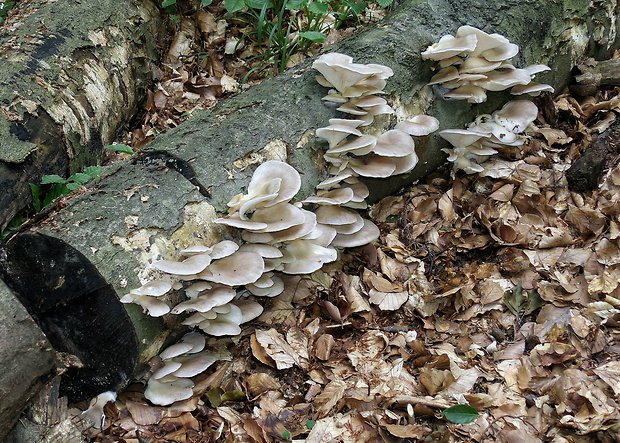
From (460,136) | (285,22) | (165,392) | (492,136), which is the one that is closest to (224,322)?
(165,392)

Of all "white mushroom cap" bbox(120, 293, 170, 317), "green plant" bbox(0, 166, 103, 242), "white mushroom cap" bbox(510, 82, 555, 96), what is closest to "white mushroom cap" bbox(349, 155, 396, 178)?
"white mushroom cap" bbox(510, 82, 555, 96)

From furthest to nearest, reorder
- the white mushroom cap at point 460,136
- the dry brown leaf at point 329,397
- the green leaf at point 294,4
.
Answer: the green leaf at point 294,4 → the white mushroom cap at point 460,136 → the dry brown leaf at point 329,397

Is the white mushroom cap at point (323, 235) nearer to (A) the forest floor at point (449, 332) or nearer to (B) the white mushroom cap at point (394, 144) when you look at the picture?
(A) the forest floor at point (449, 332)

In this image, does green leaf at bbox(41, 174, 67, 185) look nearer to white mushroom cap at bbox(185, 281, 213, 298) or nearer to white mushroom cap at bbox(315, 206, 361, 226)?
white mushroom cap at bbox(185, 281, 213, 298)

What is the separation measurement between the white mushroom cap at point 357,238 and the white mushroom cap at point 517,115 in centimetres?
157

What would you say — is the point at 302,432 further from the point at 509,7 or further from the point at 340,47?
the point at 509,7

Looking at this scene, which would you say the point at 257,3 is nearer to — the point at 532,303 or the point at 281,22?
the point at 281,22

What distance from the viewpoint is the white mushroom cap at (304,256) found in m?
3.76

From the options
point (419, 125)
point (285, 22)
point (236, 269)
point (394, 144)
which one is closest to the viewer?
point (236, 269)

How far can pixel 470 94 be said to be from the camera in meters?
4.68

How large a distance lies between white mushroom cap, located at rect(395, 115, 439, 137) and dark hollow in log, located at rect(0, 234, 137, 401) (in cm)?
239

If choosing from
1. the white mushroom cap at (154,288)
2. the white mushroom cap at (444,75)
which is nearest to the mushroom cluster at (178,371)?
the white mushroom cap at (154,288)

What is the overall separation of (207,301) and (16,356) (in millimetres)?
998

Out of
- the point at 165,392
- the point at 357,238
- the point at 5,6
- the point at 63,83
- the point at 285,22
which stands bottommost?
the point at 165,392
